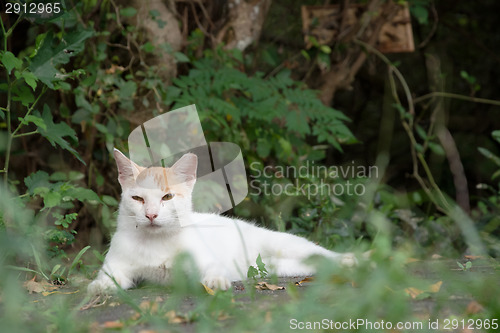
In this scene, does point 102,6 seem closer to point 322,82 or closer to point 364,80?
point 322,82

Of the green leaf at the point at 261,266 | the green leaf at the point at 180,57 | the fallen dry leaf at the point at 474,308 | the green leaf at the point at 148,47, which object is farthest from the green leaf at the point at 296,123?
the fallen dry leaf at the point at 474,308

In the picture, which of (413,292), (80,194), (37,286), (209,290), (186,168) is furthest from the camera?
(80,194)

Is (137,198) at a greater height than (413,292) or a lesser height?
greater

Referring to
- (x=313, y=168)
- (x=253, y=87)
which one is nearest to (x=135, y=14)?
(x=253, y=87)

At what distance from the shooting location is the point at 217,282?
2.14 metres

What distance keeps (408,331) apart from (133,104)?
2812mm

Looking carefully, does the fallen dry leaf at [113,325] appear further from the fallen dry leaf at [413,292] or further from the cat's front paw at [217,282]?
Result: the fallen dry leaf at [413,292]

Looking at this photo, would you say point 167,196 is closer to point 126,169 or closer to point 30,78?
point 126,169

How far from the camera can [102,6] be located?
380cm

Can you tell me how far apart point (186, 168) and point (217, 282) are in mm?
661

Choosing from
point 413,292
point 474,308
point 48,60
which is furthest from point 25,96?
point 474,308

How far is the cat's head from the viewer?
2398 mm

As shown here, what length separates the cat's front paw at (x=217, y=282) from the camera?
2.12 meters

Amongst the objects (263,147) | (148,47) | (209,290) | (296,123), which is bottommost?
(263,147)
